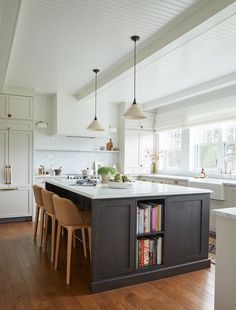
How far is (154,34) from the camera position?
3.16 metres

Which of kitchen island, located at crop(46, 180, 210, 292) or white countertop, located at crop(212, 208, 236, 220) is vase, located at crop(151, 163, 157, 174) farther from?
white countertop, located at crop(212, 208, 236, 220)

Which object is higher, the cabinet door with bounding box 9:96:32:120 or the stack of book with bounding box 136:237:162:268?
the cabinet door with bounding box 9:96:32:120

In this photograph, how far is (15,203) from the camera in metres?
5.41

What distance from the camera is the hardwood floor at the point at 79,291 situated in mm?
2354

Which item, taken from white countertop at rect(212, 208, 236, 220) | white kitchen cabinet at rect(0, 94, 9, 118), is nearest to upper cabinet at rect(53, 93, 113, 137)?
white kitchen cabinet at rect(0, 94, 9, 118)

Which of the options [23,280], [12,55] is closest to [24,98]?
[12,55]

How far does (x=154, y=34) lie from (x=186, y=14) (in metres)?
0.51

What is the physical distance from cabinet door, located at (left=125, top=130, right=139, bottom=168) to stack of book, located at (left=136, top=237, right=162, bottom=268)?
152 inches

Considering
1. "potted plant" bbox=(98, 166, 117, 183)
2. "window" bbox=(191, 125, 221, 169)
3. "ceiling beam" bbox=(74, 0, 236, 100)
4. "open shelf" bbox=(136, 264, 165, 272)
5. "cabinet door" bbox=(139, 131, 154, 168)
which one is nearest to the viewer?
"ceiling beam" bbox=(74, 0, 236, 100)

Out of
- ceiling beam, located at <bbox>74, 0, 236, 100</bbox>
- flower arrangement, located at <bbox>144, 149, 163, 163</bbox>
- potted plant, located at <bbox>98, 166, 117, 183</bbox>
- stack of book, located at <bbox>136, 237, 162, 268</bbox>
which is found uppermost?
ceiling beam, located at <bbox>74, 0, 236, 100</bbox>

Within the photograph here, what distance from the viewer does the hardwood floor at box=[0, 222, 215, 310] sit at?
7.72ft

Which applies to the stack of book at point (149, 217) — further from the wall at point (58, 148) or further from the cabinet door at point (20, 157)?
the wall at point (58, 148)

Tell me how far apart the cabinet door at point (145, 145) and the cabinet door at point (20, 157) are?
9.08ft

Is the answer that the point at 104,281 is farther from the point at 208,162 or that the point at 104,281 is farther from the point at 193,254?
the point at 208,162
